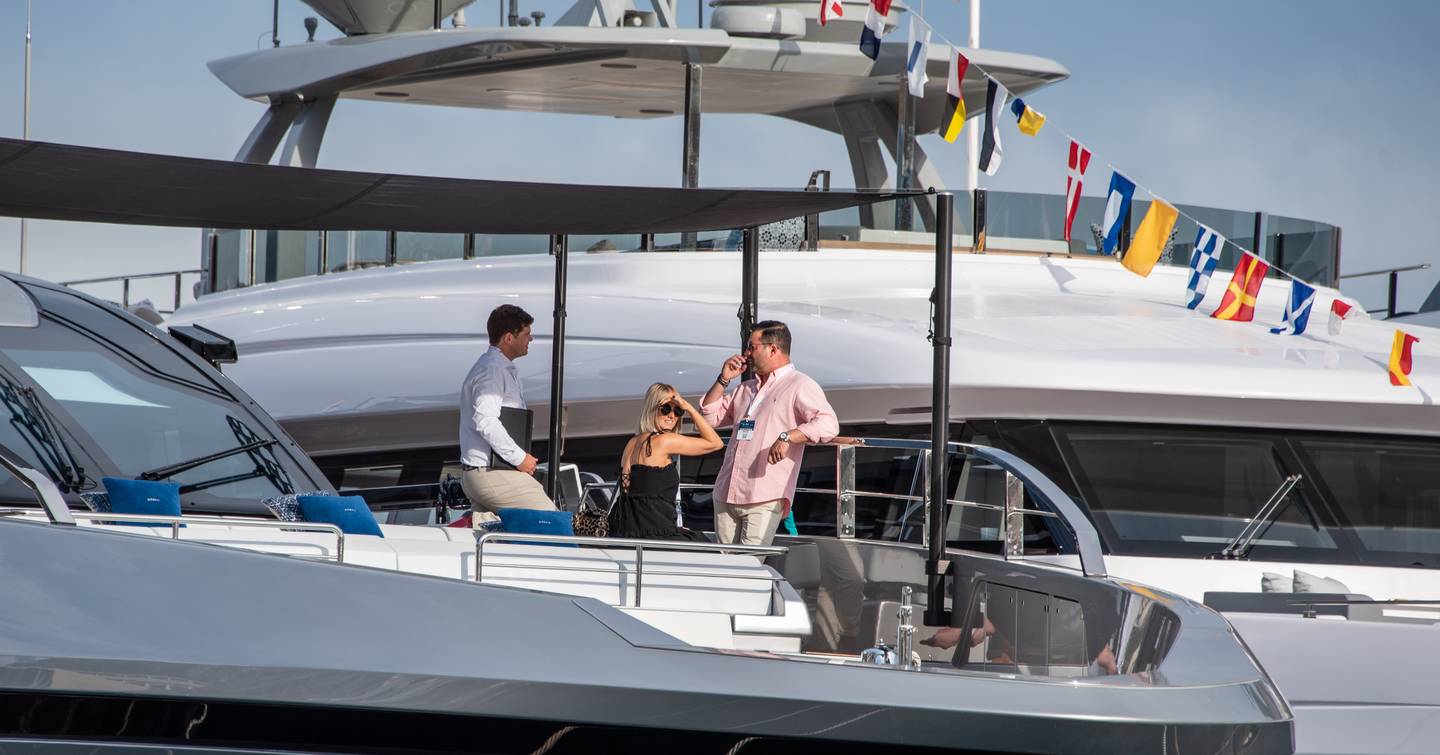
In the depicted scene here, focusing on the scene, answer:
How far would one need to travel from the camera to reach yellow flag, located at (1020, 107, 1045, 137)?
8.28 m

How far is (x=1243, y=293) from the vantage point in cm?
962

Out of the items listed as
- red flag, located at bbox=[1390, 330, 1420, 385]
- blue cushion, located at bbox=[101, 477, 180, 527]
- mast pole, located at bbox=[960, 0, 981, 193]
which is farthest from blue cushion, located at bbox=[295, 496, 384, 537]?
mast pole, located at bbox=[960, 0, 981, 193]

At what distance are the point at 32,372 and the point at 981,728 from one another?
4.07 meters

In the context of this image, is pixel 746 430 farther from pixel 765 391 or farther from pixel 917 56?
pixel 917 56

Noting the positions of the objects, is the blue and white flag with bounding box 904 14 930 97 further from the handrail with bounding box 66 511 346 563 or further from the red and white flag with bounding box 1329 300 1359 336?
the handrail with bounding box 66 511 346 563

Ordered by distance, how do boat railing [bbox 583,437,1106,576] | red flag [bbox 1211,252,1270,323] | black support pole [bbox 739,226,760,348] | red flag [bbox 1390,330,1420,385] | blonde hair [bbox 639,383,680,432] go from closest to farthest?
boat railing [bbox 583,437,1106,576]
blonde hair [bbox 639,383,680,432]
black support pole [bbox 739,226,760,348]
red flag [bbox 1390,330,1420,385]
red flag [bbox 1211,252,1270,323]

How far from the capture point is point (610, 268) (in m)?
10.6

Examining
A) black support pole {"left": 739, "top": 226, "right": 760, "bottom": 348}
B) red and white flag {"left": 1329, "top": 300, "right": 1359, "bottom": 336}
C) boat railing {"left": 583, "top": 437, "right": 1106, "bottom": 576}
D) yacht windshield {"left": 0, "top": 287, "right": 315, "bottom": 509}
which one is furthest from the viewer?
red and white flag {"left": 1329, "top": 300, "right": 1359, "bottom": 336}

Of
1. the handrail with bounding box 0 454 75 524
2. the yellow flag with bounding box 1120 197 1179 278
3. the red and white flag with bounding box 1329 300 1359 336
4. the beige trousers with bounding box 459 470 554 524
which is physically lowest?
the beige trousers with bounding box 459 470 554 524

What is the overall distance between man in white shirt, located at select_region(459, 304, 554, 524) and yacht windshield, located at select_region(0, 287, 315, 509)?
43.8 inches

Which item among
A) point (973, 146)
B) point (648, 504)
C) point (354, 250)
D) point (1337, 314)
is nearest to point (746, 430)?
point (648, 504)

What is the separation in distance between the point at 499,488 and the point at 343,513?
2391 mm

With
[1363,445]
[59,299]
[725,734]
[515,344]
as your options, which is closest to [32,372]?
[59,299]

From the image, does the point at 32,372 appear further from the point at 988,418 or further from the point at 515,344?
the point at 988,418
